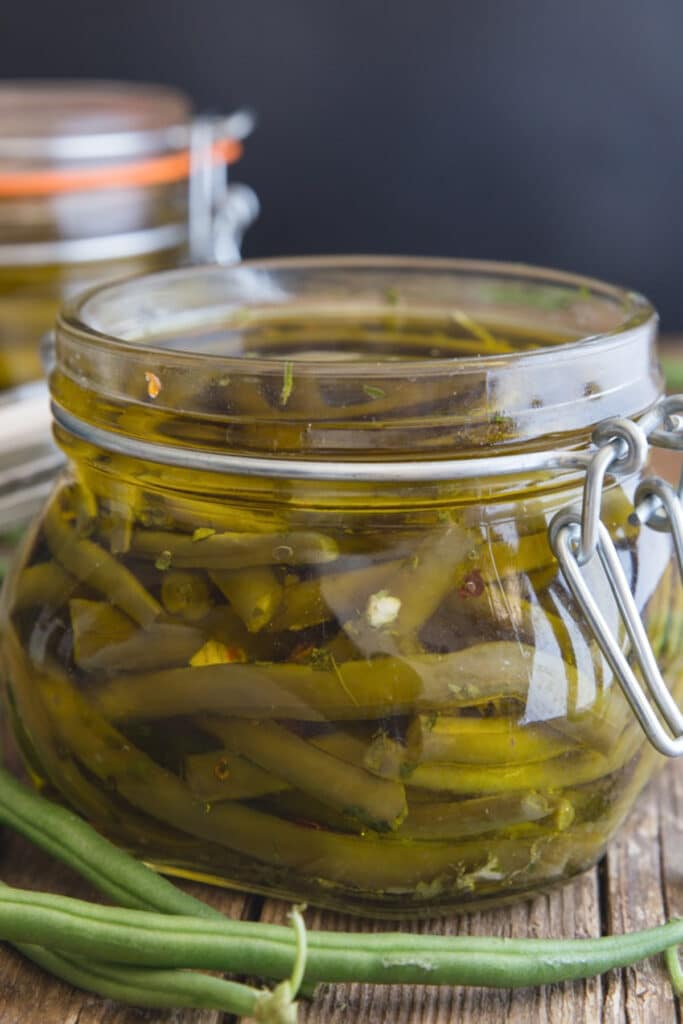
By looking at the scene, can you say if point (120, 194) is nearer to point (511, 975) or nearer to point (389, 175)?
point (511, 975)

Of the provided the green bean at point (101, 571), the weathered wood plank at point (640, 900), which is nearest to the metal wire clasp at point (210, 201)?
the green bean at point (101, 571)

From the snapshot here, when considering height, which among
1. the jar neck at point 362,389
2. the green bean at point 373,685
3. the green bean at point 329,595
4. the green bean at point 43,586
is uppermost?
the jar neck at point 362,389

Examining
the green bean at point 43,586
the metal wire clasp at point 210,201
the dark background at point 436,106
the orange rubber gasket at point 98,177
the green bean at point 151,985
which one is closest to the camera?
A: the green bean at point 151,985

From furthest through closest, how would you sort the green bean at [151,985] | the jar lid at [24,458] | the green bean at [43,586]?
the jar lid at [24,458]
the green bean at [43,586]
the green bean at [151,985]

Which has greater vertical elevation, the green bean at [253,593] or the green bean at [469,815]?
the green bean at [253,593]

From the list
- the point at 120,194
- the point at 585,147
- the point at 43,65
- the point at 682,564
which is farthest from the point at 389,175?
the point at 682,564

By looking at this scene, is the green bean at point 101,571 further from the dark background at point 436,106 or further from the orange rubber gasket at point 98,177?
the dark background at point 436,106

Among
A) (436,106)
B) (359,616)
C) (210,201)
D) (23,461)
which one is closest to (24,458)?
(23,461)
